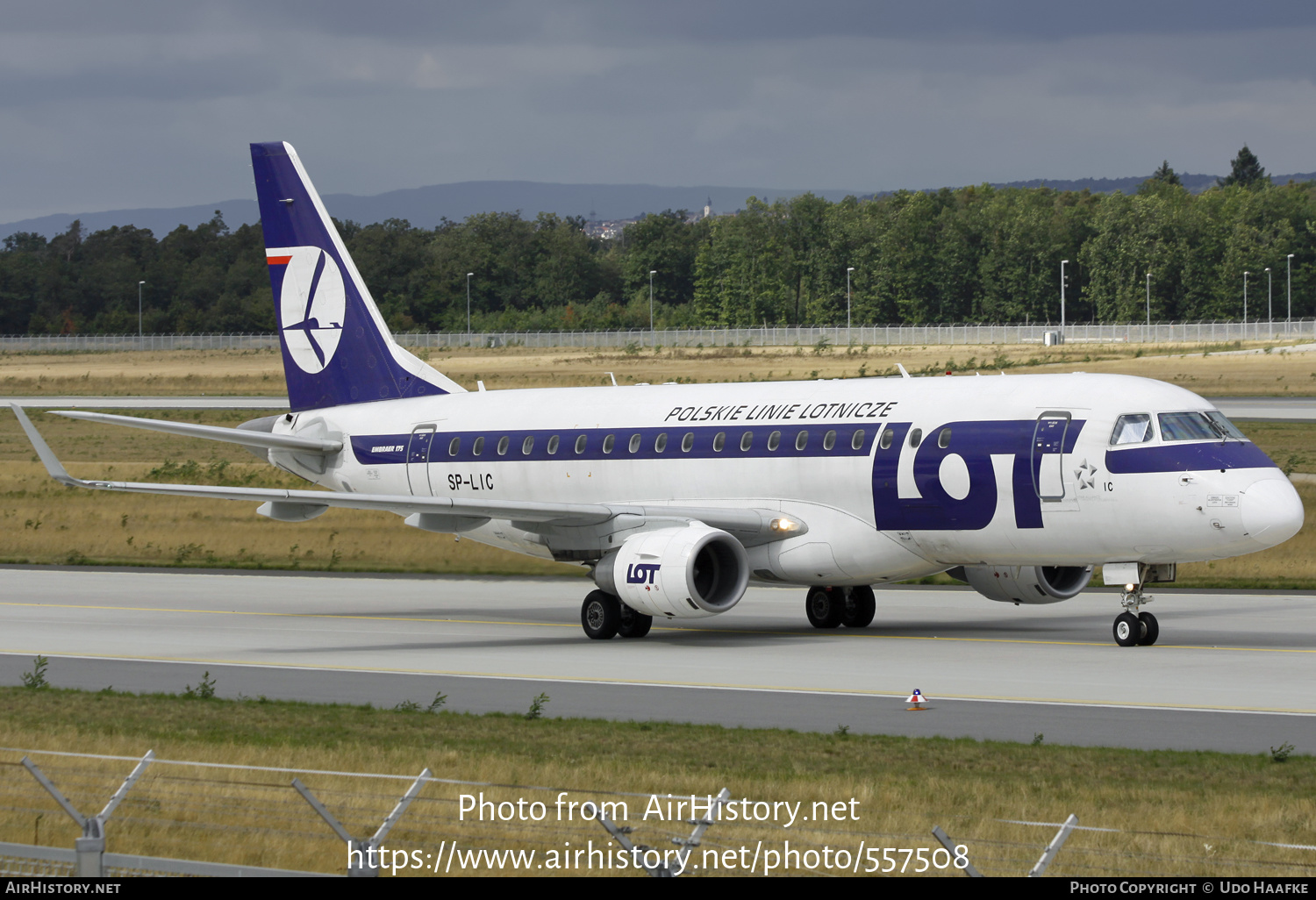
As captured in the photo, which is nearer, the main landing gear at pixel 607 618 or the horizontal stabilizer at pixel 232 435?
the main landing gear at pixel 607 618

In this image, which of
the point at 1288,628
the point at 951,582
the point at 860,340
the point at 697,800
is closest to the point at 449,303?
the point at 860,340

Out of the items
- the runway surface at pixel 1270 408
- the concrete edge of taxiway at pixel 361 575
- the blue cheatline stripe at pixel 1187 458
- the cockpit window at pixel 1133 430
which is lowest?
the concrete edge of taxiway at pixel 361 575

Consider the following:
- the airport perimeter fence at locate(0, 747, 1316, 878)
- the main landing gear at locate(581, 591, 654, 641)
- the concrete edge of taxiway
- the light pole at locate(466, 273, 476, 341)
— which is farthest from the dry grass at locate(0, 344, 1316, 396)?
the airport perimeter fence at locate(0, 747, 1316, 878)

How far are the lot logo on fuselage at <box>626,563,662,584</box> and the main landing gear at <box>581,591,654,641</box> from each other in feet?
5.45

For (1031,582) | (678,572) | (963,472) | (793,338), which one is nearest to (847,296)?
(793,338)

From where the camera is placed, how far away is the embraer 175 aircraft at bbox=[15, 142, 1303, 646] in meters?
24.9

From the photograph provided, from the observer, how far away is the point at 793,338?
154 m

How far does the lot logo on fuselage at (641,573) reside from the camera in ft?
88.0

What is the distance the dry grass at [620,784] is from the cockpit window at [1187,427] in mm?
8064

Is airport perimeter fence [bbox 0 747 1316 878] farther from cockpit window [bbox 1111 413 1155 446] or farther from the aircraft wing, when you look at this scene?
the aircraft wing

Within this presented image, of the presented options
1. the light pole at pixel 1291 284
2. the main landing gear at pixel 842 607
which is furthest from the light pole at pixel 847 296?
the main landing gear at pixel 842 607

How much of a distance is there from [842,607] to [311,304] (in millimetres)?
14211

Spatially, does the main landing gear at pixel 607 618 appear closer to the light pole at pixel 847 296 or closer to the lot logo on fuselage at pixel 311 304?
the lot logo on fuselage at pixel 311 304

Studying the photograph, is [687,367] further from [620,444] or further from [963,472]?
[963,472]
